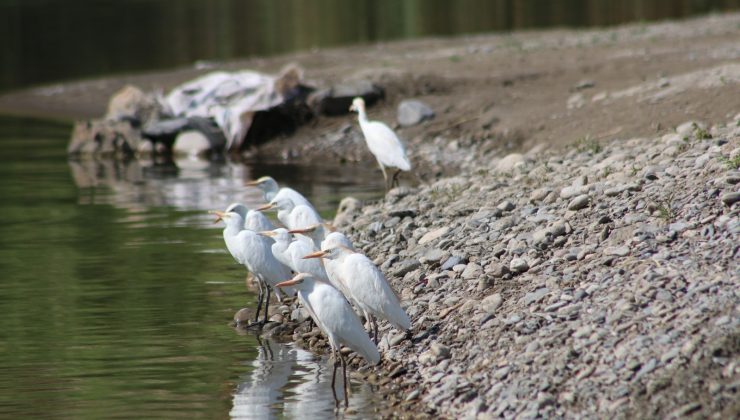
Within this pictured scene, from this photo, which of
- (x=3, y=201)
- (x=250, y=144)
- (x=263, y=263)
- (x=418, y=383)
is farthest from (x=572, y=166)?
(x=250, y=144)

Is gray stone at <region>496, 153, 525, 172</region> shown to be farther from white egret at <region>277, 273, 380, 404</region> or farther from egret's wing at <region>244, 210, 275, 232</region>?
white egret at <region>277, 273, 380, 404</region>

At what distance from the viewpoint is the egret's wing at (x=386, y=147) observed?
15789mm

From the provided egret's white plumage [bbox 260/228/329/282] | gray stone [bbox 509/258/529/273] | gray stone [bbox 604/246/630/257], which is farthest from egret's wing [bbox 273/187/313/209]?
gray stone [bbox 604/246/630/257]

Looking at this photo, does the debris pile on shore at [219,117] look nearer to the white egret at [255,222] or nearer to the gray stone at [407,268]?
the white egret at [255,222]

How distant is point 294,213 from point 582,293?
354 centimetres

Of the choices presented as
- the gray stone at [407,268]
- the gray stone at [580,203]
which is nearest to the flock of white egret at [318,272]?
the gray stone at [407,268]

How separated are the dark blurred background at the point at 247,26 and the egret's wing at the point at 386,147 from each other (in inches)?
779

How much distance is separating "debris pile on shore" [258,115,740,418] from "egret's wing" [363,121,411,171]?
3.57 m

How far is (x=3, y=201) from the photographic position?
61.2ft

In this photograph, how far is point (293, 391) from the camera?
9102mm

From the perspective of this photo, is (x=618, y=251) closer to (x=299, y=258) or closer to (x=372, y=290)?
(x=372, y=290)

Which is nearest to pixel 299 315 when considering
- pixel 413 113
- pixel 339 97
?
pixel 413 113

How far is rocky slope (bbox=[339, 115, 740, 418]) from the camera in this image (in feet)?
24.3

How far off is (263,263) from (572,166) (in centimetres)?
406
